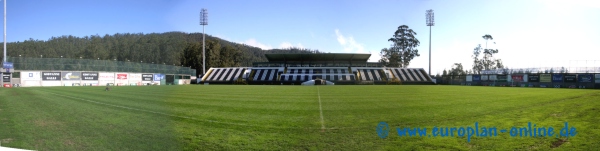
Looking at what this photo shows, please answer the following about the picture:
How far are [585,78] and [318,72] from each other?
25570 mm

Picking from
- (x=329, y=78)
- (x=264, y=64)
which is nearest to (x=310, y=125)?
(x=329, y=78)

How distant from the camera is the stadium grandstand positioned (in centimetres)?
3922

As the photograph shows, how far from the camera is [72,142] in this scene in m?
3.59

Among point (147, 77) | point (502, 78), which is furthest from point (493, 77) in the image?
point (147, 77)

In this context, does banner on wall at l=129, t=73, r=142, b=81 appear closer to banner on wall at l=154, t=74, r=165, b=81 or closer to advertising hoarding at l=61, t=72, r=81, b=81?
banner on wall at l=154, t=74, r=165, b=81

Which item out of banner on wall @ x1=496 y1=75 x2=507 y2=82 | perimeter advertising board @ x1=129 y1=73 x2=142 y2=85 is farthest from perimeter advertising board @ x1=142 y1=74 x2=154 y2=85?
banner on wall @ x1=496 y1=75 x2=507 y2=82

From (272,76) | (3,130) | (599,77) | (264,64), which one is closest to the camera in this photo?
(3,130)

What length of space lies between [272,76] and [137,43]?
3743 cm

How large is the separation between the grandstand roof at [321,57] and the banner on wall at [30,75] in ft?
85.0

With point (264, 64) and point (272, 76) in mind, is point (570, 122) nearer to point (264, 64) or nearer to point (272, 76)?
point (272, 76)

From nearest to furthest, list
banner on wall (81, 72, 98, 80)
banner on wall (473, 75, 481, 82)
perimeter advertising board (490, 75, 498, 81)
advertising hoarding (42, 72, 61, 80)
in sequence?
advertising hoarding (42, 72, 61, 80) → banner on wall (81, 72, 98, 80) → perimeter advertising board (490, 75, 498, 81) → banner on wall (473, 75, 481, 82)

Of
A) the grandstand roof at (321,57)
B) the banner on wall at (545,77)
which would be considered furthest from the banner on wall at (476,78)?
the grandstand roof at (321,57)

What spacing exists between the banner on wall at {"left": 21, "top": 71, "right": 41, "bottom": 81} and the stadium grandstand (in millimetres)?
17081

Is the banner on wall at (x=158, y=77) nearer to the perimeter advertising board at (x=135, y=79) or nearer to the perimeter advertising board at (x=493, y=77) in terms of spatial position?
the perimeter advertising board at (x=135, y=79)
